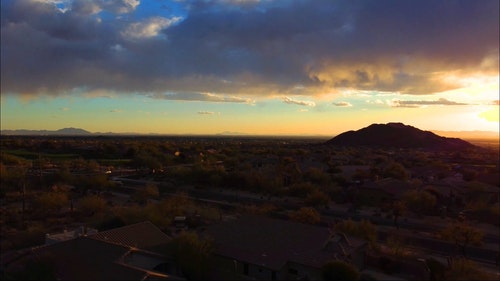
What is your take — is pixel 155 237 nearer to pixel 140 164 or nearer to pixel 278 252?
pixel 278 252

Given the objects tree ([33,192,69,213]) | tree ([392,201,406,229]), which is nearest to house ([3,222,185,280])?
tree ([33,192,69,213])

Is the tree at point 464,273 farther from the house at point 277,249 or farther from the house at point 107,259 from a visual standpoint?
the house at point 107,259

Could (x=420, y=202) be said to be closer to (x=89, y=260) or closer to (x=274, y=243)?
(x=274, y=243)

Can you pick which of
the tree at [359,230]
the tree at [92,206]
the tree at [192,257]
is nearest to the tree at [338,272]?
the tree at [192,257]

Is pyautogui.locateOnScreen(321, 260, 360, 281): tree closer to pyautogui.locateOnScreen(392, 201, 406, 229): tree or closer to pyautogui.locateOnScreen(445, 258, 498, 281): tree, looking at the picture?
pyautogui.locateOnScreen(445, 258, 498, 281): tree

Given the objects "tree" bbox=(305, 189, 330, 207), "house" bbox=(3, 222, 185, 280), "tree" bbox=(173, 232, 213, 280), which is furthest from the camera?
"tree" bbox=(305, 189, 330, 207)

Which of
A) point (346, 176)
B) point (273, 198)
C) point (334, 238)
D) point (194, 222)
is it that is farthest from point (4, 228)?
point (346, 176)

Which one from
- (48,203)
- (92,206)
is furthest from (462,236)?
(48,203)
